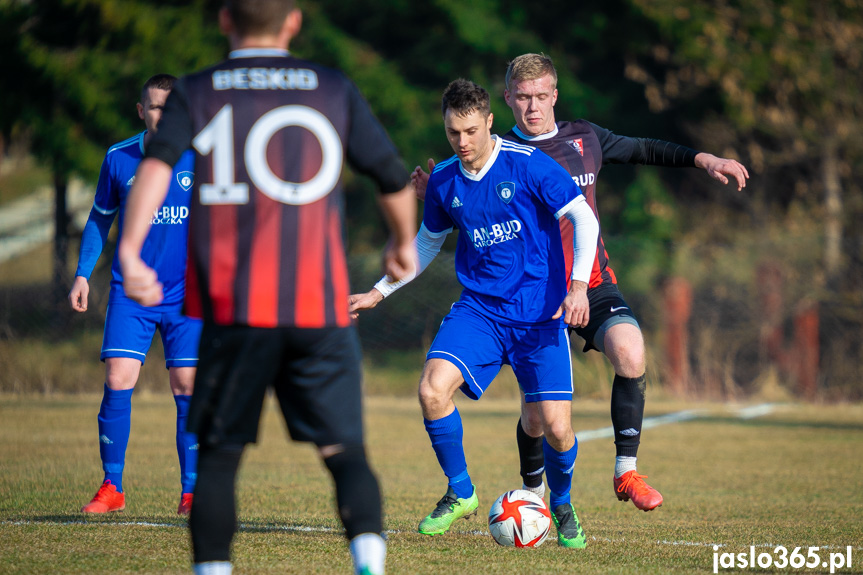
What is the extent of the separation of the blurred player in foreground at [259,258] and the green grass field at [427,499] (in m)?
1.07

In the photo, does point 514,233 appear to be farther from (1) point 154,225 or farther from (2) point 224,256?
(2) point 224,256

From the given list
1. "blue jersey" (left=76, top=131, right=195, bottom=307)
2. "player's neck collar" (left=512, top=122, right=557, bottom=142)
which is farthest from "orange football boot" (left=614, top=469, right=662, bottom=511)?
"blue jersey" (left=76, top=131, right=195, bottom=307)

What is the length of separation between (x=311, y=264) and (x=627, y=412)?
8.97ft

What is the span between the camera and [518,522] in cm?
488

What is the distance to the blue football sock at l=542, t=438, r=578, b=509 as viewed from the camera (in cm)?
509

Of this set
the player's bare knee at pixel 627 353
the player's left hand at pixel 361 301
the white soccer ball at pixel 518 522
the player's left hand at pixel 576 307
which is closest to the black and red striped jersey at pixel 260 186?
the player's left hand at pixel 361 301

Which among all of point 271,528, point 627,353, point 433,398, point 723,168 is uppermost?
point 723,168

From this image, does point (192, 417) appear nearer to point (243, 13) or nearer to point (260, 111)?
point (260, 111)

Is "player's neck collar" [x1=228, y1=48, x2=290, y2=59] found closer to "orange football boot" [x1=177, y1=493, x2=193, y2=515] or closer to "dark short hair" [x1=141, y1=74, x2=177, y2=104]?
"dark short hair" [x1=141, y1=74, x2=177, y2=104]

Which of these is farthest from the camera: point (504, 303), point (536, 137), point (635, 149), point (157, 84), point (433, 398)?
point (635, 149)

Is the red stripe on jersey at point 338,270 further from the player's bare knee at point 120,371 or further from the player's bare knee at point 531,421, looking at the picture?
the player's bare knee at point 120,371

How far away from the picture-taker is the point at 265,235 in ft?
9.82


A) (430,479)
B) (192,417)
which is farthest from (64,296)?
(192,417)

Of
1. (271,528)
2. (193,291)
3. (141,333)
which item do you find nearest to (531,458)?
(271,528)
